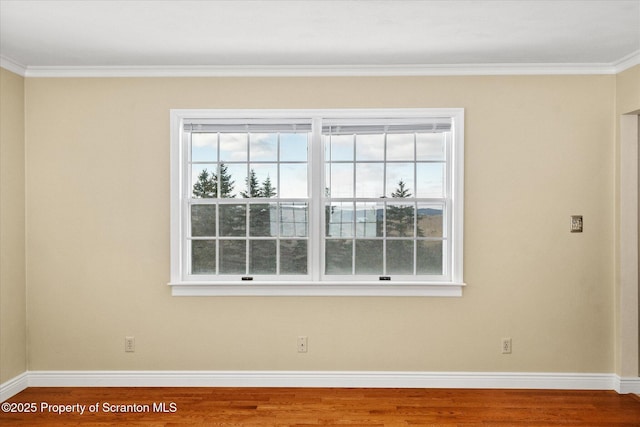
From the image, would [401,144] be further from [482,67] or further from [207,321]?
[207,321]

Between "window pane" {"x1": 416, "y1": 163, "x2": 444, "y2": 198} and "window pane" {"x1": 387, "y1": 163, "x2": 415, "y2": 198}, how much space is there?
2.7 inches

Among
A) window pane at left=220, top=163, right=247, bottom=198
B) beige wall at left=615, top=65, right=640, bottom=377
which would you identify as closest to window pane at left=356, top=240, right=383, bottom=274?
window pane at left=220, top=163, right=247, bottom=198

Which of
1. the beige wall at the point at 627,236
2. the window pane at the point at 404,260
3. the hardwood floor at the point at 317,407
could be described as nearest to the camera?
the hardwood floor at the point at 317,407

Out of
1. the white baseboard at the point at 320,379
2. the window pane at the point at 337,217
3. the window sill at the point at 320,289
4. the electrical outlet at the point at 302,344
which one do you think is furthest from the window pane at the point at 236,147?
the white baseboard at the point at 320,379

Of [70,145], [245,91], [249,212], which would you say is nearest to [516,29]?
[245,91]

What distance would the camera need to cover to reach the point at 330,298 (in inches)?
159

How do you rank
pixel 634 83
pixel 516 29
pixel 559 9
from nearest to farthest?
pixel 559 9 < pixel 516 29 < pixel 634 83

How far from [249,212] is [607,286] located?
117 inches

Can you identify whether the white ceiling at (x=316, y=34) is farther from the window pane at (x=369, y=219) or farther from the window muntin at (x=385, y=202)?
the window pane at (x=369, y=219)

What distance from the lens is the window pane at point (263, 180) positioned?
4.13 metres

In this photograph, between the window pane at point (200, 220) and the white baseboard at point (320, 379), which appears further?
the window pane at point (200, 220)

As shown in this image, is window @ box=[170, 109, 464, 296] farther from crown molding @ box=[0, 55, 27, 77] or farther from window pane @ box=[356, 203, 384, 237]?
crown molding @ box=[0, 55, 27, 77]

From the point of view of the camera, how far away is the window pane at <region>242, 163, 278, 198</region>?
413 centimetres

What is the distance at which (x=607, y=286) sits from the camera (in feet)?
13.1
